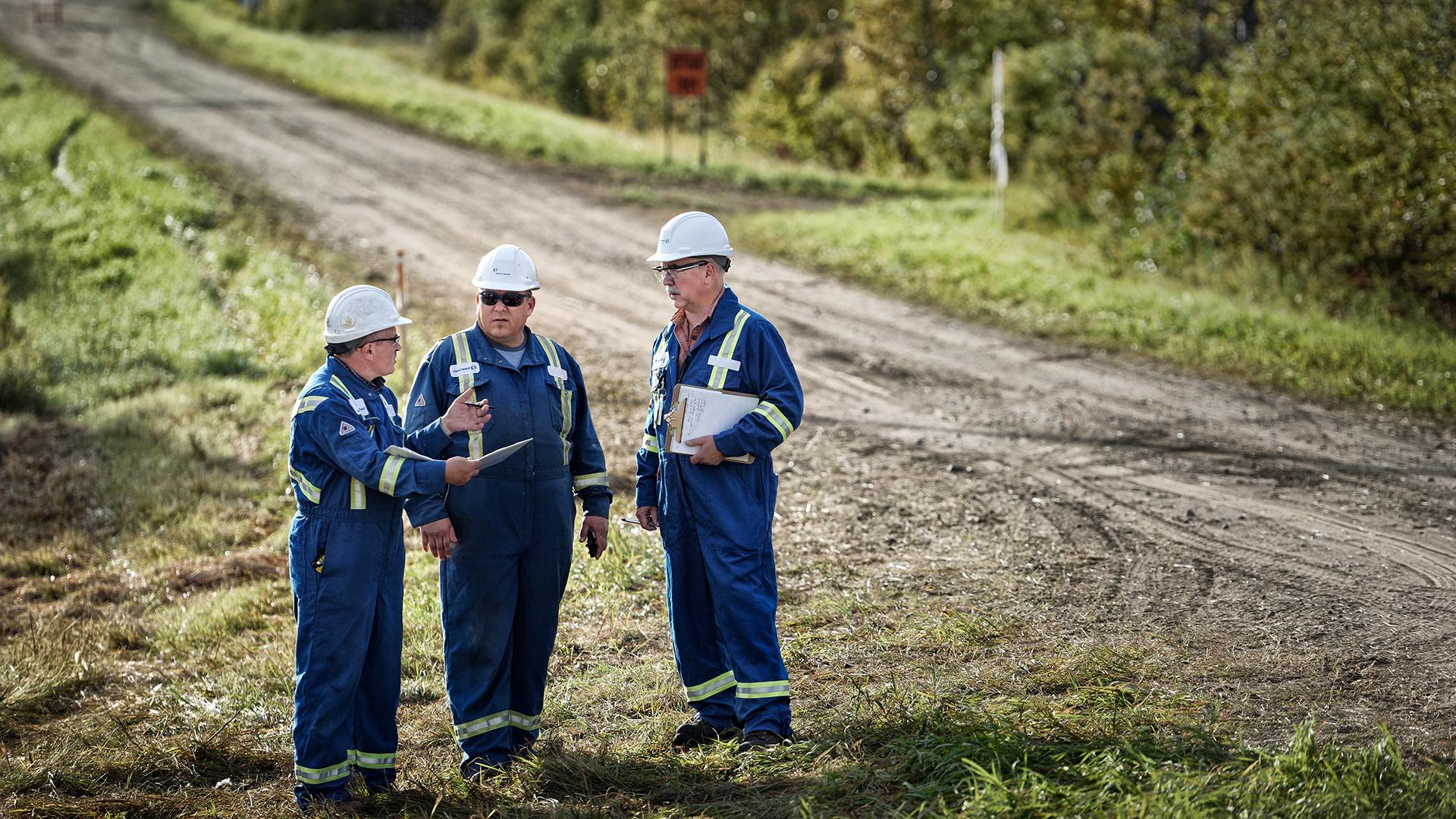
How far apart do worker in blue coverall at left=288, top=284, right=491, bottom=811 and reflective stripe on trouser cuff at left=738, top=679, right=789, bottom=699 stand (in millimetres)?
1424

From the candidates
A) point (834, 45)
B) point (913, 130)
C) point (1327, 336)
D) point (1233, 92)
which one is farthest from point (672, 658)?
point (834, 45)

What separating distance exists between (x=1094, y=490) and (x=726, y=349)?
Answer: 4096 mm

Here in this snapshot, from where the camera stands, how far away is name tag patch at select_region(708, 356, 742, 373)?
5.04 meters

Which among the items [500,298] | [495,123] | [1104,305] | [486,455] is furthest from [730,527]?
[495,123]

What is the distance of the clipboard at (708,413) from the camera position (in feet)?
16.5

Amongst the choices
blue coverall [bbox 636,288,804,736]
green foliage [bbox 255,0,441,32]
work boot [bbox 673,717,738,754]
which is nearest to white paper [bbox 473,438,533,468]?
blue coverall [bbox 636,288,804,736]

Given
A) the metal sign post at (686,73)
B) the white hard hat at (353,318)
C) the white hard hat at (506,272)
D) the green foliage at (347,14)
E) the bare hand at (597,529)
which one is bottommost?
the bare hand at (597,529)

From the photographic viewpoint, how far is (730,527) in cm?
500

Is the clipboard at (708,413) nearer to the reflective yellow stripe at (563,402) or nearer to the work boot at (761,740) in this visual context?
the reflective yellow stripe at (563,402)

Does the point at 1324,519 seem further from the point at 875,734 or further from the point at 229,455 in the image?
the point at 229,455

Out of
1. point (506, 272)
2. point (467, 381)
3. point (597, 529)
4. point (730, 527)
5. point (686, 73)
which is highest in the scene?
point (686, 73)

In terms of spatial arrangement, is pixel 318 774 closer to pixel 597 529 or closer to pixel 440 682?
pixel 597 529

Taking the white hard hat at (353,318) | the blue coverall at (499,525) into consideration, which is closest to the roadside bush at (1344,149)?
the blue coverall at (499,525)

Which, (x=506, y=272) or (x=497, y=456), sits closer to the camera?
(x=497, y=456)
